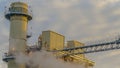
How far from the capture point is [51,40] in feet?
241

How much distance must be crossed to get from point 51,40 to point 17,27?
326 inches

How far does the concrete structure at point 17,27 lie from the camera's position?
6962 cm

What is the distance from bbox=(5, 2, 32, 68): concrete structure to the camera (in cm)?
6962

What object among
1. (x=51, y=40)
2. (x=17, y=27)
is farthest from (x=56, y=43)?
(x=17, y=27)

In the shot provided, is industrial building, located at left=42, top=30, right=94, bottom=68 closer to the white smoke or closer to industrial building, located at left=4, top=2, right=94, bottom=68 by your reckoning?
industrial building, located at left=4, top=2, right=94, bottom=68

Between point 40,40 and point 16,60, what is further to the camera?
point 40,40

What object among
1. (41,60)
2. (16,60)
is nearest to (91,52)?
(41,60)

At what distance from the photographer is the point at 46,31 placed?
73.8 meters

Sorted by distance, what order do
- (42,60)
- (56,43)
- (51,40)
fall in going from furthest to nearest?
(56,43)
(51,40)
(42,60)

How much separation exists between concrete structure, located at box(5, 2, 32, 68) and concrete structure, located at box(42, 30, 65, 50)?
15.1 ft

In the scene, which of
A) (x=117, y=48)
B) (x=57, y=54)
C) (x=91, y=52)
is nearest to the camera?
(x=117, y=48)

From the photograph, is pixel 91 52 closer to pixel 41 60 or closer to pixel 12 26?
pixel 41 60

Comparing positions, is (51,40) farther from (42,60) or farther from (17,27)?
(17,27)

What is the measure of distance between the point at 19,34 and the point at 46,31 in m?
6.63
